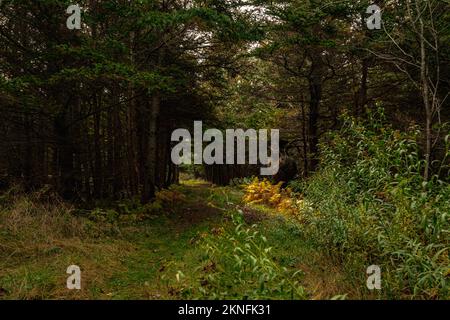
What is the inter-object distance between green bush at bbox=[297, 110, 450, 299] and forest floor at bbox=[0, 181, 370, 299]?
1.49 feet

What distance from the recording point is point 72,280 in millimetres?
5844

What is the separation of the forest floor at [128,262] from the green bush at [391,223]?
453 mm

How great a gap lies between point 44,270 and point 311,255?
4.56 metres

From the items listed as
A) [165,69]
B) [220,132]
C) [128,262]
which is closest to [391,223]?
[128,262]

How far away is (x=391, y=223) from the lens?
15.9ft

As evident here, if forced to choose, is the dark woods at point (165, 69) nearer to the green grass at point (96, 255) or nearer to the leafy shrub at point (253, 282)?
the green grass at point (96, 255)

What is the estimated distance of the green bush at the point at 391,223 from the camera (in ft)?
14.0

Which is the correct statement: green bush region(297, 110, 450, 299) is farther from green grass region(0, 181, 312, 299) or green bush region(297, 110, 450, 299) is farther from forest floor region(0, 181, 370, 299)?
green grass region(0, 181, 312, 299)

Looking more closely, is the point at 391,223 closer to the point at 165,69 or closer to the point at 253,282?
the point at 253,282

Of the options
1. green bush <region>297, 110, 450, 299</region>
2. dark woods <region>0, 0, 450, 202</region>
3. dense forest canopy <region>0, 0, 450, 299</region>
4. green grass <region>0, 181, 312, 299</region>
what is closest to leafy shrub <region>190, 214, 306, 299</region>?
dense forest canopy <region>0, 0, 450, 299</region>
